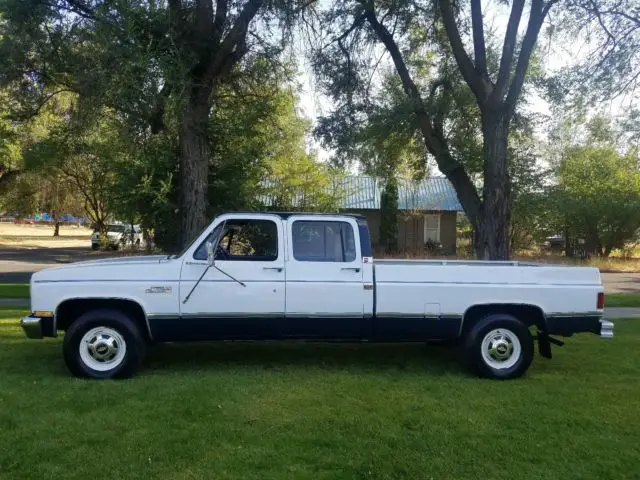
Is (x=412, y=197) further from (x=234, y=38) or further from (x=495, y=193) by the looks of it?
(x=234, y=38)

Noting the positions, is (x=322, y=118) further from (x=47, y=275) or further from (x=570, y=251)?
(x=570, y=251)

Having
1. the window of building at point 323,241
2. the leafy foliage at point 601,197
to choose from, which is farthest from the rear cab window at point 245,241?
the leafy foliage at point 601,197

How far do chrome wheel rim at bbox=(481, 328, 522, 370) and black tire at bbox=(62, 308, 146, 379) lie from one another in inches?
154

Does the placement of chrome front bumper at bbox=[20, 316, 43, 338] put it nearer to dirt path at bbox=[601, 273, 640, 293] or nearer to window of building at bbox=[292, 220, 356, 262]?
window of building at bbox=[292, 220, 356, 262]

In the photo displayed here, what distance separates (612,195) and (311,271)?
95.1 ft

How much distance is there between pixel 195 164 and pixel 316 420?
8.19 meters

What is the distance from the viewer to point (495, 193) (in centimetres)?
1273

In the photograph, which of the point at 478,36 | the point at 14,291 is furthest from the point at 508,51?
the point at 14,291

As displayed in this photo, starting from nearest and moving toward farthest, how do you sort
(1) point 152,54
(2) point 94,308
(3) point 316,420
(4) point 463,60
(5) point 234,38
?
(3) point 316,420 < (2) point 94,308 < (1) point 152,54 < (5) point 234,38 < (4) point 463,60

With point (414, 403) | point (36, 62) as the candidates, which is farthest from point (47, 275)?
point (36, 62)

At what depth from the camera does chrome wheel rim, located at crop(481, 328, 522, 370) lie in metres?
6.82

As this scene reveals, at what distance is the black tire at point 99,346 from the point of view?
641 centimetres

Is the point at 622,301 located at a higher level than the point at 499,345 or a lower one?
lower

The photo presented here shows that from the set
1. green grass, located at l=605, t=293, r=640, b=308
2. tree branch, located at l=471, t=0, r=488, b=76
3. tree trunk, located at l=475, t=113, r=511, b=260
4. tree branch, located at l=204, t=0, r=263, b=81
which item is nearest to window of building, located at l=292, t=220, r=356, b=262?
tree branch, located at l=204, t=0, r=263, b=81
